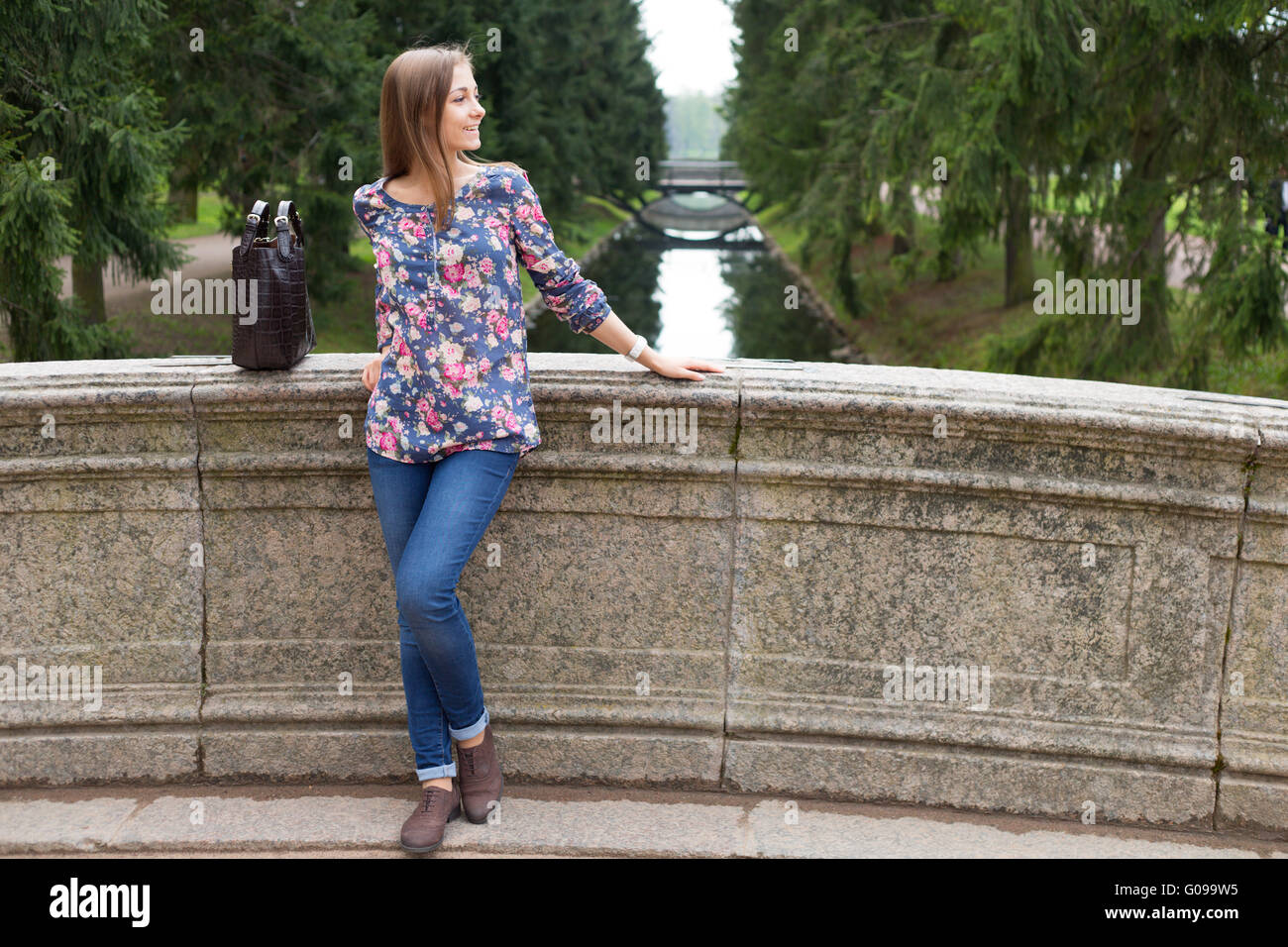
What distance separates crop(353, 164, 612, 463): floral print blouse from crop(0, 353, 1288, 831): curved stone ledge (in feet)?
0.87

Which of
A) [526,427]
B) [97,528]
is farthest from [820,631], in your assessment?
[97,528]

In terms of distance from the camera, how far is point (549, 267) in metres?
3.26

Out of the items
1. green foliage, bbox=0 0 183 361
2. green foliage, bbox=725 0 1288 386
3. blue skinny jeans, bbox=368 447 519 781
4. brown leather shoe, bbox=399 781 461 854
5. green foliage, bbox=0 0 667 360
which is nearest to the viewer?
blue skinny jeans, bbox=368 447 519 781

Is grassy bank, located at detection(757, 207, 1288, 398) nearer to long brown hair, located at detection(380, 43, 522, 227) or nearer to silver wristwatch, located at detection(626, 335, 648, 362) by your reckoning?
silver wristwatch, located at detection(626, 335, 648, 362)

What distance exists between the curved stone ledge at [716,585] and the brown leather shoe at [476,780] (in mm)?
214

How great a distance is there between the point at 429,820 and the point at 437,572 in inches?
26.7

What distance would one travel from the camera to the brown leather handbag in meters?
3.38

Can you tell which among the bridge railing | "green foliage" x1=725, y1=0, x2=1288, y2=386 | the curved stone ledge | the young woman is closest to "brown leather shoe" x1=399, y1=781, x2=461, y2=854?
the young woman

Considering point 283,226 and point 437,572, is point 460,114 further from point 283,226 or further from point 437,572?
point 437,572

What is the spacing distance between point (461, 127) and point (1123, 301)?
34.2 feet

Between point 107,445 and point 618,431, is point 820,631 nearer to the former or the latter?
point 618,431

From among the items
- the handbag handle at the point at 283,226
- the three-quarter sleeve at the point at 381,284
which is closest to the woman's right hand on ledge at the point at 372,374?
the three-quarter sleeve at the point at 381,284

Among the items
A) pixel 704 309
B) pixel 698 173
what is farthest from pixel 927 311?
pixel 698 173

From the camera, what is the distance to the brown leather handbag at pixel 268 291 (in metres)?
3.38
